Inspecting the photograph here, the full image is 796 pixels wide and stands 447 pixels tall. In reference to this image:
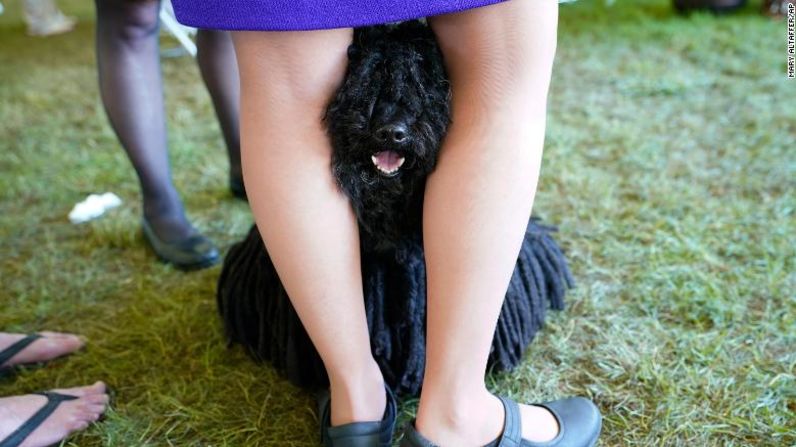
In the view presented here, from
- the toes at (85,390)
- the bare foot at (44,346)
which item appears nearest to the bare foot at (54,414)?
the toes at (85,390)

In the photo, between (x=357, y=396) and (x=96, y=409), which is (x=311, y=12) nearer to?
(x=357, y=396)

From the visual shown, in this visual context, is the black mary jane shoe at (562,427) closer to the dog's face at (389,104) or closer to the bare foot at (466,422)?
the bare foot at (466,422)

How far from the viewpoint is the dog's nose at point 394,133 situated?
2.29ft

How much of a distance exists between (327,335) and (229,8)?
0.39 meters

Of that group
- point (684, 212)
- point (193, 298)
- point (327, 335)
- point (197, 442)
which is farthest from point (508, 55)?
point (684, 212)

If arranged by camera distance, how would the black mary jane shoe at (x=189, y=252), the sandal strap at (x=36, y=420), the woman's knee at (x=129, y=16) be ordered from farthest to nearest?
the black mary jane shoe at (x=189, y=252), the woman's knee at (x=129, y=16), the sandal strap at (x=36, y=420)

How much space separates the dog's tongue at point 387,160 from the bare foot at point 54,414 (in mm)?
604

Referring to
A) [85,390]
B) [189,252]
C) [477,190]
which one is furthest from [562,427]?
[189,252]

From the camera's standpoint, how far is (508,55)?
646mm

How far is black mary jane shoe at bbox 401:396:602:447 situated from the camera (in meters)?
0.78

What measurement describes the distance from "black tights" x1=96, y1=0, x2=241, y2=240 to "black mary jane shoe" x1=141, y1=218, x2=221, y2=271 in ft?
0.07

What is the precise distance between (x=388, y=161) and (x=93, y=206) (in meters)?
1.19

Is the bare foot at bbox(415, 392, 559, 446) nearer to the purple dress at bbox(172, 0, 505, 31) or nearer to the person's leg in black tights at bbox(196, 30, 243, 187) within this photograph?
the purple dress at bbox(172, 0, 505, 31)

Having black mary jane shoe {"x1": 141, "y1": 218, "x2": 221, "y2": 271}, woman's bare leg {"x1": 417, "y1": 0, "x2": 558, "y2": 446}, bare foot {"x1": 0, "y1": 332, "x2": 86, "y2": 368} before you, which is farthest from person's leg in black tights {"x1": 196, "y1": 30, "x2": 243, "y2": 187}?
woman's bare leg {"x1": 417, "y1": 0, "x2": 558, "y2": 446}
